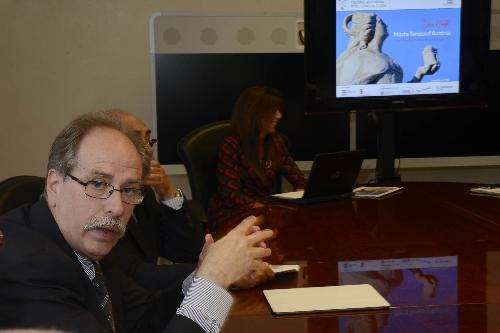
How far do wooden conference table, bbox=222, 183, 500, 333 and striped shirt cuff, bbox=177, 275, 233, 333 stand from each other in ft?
0.10

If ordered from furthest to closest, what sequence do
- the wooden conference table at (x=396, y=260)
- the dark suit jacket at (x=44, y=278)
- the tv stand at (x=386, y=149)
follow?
the tv stand at (x=386, y=149), the wooden conference table at (x=396, y=260), the dark suit jacket at (x=44, y=278)

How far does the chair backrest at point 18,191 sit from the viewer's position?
1.52 m

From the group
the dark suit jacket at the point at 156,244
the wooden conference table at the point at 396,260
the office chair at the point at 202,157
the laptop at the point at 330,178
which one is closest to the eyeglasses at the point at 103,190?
the wooden conference table at the point at 396,260

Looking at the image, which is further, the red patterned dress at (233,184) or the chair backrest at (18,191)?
the red patterned dress at (233,184)

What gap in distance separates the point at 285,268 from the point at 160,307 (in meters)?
0.35

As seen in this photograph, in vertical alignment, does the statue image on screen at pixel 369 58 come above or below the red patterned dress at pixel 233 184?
above

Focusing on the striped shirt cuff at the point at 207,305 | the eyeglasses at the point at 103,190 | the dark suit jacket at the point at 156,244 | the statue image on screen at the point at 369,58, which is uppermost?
the statue image on screen at the point at 369,58

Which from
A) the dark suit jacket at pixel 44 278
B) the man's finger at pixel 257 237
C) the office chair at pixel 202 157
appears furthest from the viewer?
the office chair at pixel 202 157

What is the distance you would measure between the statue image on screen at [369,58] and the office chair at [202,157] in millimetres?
789

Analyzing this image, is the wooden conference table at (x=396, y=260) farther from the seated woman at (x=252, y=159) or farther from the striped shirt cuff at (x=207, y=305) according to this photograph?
the seated woman at (x=252, y=159)

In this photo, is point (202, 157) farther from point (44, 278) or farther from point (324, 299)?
point (44, 278)

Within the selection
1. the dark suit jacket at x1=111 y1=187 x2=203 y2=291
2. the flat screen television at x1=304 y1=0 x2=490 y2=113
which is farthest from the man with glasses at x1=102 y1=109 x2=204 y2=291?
the flat screen television at x1=304 y1=0 x2=490 y2=113

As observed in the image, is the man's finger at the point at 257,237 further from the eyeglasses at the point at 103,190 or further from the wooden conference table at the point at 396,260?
the eyeglasses at the point at 103,190

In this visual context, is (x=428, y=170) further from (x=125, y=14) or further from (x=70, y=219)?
(x=70, y=219)
